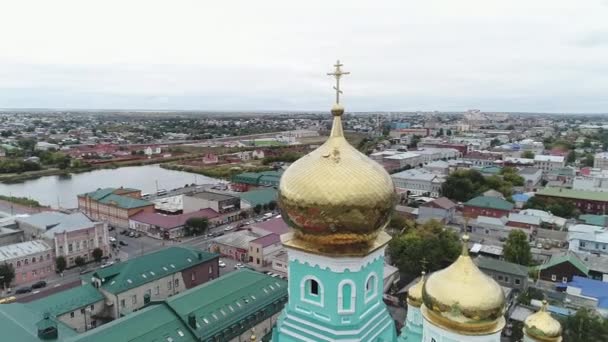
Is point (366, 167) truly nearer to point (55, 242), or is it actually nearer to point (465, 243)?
point (465, 243)

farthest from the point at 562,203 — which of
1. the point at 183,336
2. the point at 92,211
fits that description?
the point at 92,211

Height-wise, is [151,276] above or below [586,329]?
below

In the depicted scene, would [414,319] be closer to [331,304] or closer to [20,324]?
[331,304]

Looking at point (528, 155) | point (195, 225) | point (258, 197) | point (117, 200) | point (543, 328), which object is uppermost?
point (543, 328)

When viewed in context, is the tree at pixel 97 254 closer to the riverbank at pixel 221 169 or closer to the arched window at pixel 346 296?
the arched window at pixel 346 296

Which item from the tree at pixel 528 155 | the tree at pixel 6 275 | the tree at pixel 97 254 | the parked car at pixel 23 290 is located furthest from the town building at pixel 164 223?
the tree at pixel 528 155

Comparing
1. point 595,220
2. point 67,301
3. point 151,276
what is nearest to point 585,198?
point 595,220

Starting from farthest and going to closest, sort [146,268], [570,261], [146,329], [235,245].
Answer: [235,245] < [570,261] < [146,268] < [146,329]

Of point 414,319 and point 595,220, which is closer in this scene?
point 414,319
